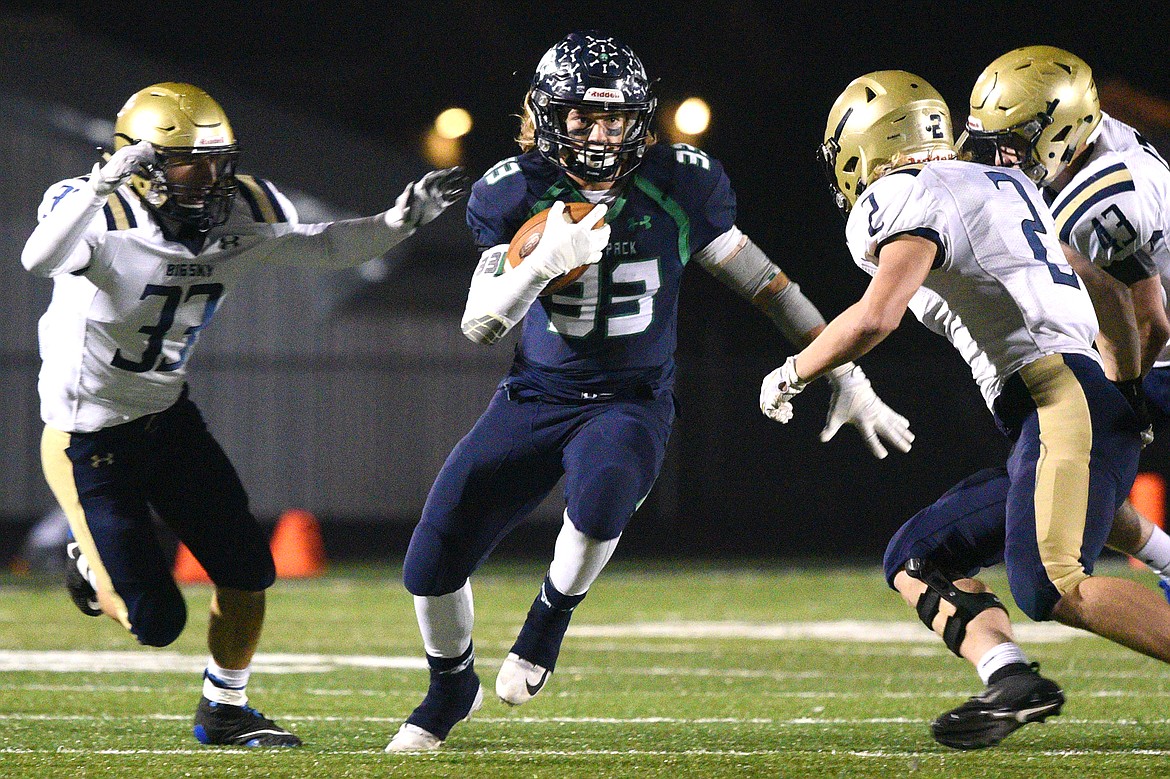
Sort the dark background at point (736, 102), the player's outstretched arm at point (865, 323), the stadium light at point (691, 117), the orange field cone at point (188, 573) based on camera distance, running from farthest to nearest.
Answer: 1. the dark background at point (736, 102)
2. the stadium light at point (691, 117)
3. the orange field cone at point (188, 573)
4. the player's outstretched arm at point (865, 323)

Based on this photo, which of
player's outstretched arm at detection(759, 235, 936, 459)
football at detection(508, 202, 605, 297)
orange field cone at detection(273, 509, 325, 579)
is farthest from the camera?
orange field cone at detection(273, 509, 325, 579)

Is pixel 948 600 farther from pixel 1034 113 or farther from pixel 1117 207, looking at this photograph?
pixel 1034 113

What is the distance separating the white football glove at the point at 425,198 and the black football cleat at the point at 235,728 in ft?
4.41

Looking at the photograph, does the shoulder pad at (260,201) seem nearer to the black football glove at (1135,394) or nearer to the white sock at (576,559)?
the white sock at (576,559)

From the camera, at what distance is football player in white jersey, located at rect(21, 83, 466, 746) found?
426 centimetres

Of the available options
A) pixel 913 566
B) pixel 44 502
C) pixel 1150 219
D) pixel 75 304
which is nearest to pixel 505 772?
pixel 913 566

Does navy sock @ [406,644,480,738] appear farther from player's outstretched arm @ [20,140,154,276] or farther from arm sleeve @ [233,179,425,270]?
player's outstretched arm @ [20,140,154,276]

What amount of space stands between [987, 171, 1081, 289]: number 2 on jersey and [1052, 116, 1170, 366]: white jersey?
0.51 m

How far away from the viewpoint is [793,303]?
420cm

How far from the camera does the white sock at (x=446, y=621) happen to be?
4.02 meters

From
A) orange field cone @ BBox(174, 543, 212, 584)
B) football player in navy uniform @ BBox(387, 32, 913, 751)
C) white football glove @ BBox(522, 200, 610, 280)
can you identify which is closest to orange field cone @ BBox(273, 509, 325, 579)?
orange field cone @ BBox(174, 543, 212, 584)

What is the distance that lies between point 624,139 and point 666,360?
56cm

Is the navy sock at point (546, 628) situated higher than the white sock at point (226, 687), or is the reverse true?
the navy sock at point (546, 628)

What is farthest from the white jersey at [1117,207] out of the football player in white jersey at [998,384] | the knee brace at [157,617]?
the knee brace at [157,617]
